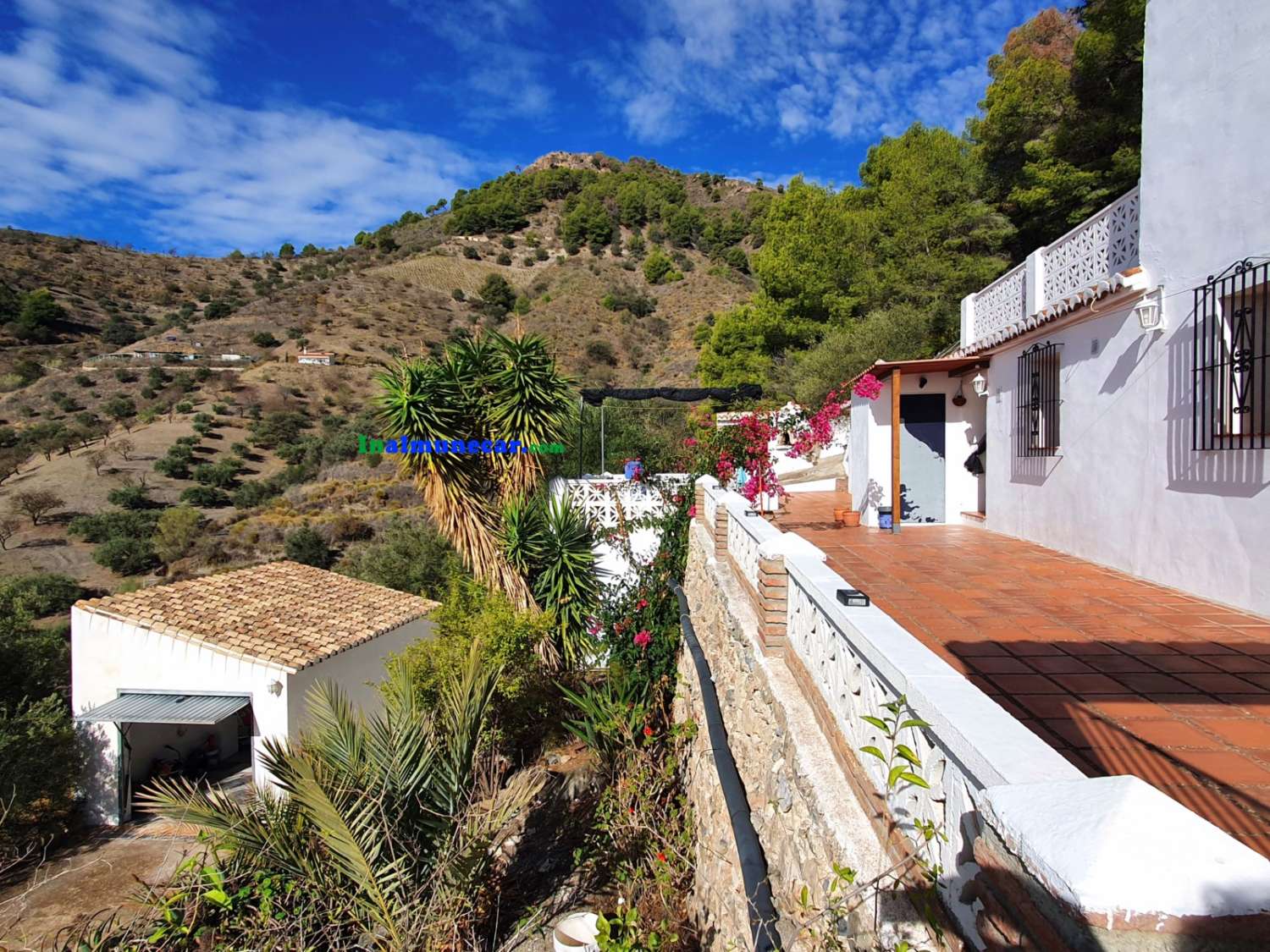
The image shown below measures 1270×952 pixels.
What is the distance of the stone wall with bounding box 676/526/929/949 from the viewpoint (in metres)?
2.01

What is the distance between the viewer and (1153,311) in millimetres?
4336

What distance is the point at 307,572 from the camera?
13070 mm

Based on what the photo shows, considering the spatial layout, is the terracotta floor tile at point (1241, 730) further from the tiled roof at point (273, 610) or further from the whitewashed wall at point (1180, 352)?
the tiled roof at point (273, 610)

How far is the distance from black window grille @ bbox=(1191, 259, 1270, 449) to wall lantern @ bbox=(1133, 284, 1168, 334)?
0.31 meters

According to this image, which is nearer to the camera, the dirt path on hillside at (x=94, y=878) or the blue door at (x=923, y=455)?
the dirt path on hillside at (x=94, y=878)

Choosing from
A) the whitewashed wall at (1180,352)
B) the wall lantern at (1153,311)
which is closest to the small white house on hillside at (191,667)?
the whitewashed wall at (1180,352)

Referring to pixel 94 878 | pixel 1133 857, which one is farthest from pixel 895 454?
pixel 94 878

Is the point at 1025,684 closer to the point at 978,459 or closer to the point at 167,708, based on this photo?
the point at 978,459

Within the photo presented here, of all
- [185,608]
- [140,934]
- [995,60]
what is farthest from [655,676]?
[995,60]

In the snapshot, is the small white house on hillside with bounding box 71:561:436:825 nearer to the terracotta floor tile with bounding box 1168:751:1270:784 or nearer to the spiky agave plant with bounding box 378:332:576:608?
the spiky agave plant with bounding box 378:332:576:608

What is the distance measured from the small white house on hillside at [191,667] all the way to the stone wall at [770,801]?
6.47m

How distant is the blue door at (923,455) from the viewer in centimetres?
837

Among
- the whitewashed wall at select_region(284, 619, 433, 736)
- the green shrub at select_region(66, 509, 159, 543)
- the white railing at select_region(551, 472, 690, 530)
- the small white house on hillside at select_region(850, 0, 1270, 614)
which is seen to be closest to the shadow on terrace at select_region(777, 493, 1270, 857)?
the small white house on hillside at select_region(850, 0, 1270, 614)

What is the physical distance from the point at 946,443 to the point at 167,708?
464 inches
